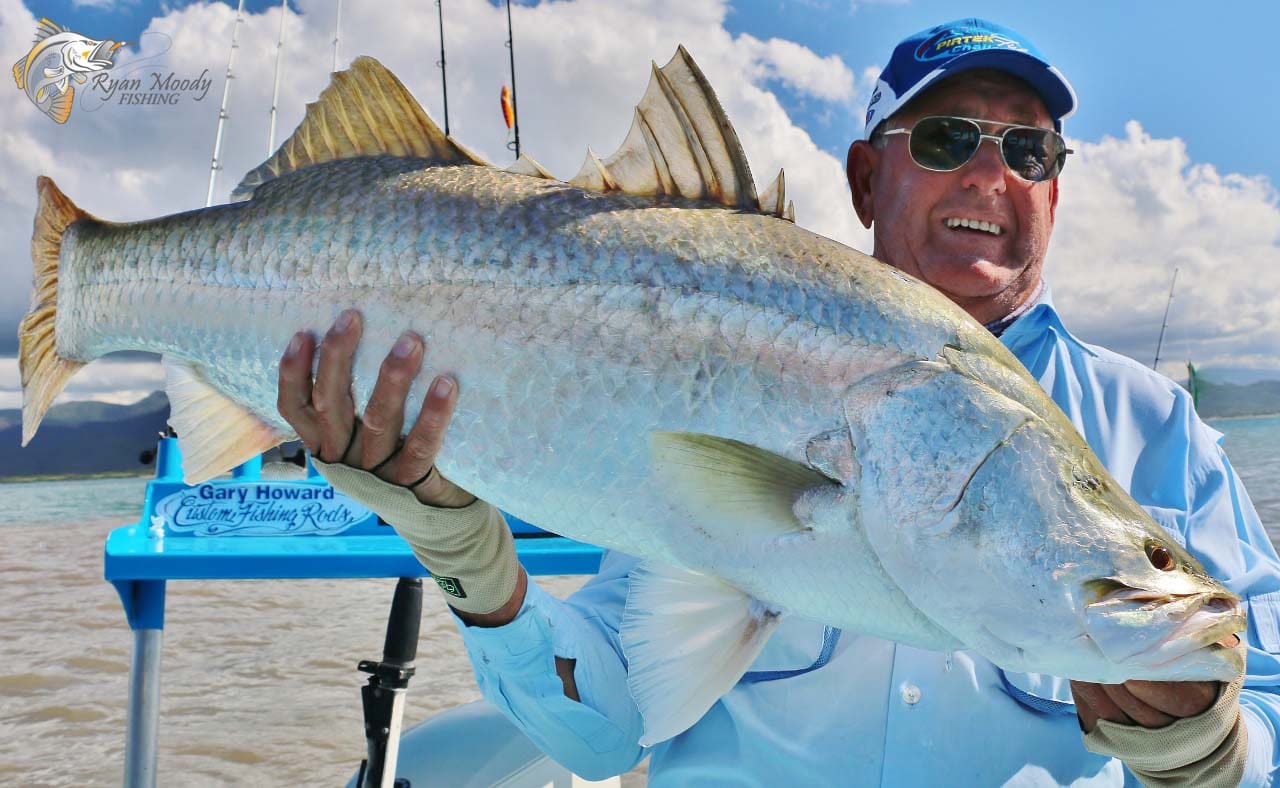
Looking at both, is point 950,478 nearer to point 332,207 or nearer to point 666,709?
point 666,709

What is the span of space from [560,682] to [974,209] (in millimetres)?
1684

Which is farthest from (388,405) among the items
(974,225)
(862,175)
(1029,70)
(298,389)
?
(1029,70)

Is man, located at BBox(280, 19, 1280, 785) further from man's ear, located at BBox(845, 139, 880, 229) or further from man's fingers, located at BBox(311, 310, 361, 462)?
man's ear, located at BBox(845, 139, 880, 229)

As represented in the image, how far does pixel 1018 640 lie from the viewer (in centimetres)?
123

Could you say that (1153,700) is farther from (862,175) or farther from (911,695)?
(862,175)

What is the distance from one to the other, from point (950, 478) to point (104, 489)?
40579mm

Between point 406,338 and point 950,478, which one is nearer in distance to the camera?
point 950,478

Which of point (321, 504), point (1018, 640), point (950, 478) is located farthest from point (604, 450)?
point (321, 504)

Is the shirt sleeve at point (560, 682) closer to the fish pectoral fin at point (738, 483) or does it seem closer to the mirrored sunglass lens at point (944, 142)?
the fish pectoral fin at point (738, 483)

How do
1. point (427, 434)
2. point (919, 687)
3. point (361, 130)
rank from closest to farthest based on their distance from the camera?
point (427, 434) < point (361, 130) < point (919, 687)

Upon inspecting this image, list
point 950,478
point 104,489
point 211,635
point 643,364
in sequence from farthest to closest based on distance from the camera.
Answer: point 104,489 < point 211,635 < point 643,364 < point 950,478

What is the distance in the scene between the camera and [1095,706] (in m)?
1.54

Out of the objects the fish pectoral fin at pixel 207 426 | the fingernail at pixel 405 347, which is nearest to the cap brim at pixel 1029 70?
the fingernail at pixel 405 347

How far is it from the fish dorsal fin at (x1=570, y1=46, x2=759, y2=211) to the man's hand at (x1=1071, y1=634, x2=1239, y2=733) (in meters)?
1.00
